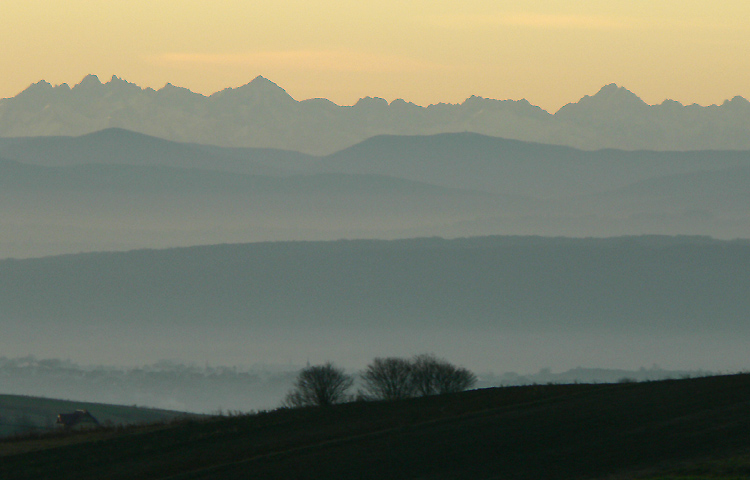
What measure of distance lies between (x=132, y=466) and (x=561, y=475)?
77.4 feet

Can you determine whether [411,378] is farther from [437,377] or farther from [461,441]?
[461,441]

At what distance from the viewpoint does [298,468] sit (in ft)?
157

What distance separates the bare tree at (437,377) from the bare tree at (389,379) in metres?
0.72

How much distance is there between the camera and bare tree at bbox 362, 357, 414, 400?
3957 inches

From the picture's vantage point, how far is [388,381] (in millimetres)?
102500

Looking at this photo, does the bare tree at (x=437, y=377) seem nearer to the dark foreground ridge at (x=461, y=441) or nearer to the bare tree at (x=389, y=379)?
the bare tree at (x=389, y=379)

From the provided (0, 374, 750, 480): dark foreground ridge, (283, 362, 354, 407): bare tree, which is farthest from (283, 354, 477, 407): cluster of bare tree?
(0, 374, 750, 480): dark foreground ridge

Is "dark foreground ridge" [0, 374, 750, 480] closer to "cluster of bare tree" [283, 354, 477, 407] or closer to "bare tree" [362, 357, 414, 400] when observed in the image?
"cluster of bare tree" [283, 354, 477, 407]

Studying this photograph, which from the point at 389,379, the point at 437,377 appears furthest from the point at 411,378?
the point at 437,377

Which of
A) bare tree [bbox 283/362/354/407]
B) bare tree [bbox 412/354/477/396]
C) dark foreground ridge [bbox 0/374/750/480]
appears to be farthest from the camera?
bare tree [bbox 412/354/477/396]

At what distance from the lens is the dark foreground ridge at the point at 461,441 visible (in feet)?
136

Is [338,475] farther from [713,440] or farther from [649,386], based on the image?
[649,386]

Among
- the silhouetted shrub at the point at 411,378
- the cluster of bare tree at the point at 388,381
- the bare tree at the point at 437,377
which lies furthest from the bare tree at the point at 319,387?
the bare tree at the point at 437,377

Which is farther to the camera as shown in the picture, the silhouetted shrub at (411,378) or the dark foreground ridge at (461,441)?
the silhouetted shrub at (411,378)
